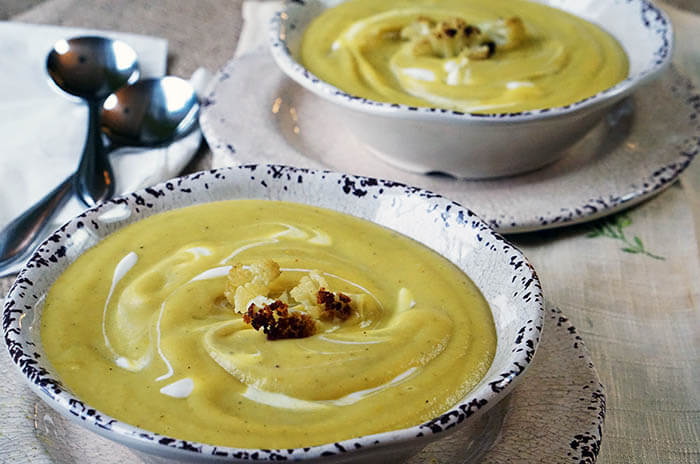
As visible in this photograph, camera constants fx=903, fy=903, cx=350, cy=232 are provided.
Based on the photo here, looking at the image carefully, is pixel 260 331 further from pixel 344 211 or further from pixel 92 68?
pixel 92 68

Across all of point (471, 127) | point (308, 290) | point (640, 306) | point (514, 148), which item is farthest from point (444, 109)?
point (308, 290)

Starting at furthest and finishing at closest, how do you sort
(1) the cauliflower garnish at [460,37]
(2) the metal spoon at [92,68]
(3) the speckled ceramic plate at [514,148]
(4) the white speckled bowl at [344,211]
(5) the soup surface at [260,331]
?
(2) the metal spoon at [92,68]
(1) the cauliflower garnish at [460,37]
(3) the speckled ceramic plate at [514,148]
(5) the soup surface at [260,331]
(4) the white speckled bowl at [344,211]

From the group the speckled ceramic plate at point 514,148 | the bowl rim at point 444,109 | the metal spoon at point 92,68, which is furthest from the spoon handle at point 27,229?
the bowl rim at point 444,109

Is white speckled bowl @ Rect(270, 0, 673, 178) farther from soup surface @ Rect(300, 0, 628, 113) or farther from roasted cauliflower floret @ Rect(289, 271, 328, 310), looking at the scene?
roasted cauliflower floret @ Rect(289, 271, 328, 310)

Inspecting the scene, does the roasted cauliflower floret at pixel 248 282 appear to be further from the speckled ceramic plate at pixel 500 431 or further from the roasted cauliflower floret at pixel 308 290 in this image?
the speckled ceramic plate at pixel 500 431

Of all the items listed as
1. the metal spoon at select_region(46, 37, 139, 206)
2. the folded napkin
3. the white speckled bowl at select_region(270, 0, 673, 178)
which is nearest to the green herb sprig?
the white speckled bowl at select_region(270, 0, 673, 178)

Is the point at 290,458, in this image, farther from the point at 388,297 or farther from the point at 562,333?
the point at 562,333
